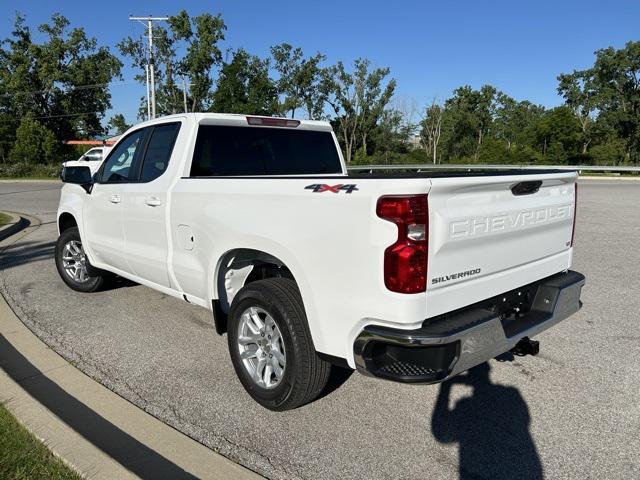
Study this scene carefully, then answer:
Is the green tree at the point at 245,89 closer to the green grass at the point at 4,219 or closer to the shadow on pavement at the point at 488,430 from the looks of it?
the green grass at the point at 4,219

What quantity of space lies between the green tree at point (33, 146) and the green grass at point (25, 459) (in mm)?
50369

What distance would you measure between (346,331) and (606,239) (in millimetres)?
8247

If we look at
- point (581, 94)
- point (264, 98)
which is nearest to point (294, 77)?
point (264, 98)

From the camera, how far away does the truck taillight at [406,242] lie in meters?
2.42

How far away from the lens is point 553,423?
121 inches

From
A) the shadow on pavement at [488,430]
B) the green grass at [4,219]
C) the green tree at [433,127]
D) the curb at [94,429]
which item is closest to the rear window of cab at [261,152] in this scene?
the curb at [94,429]

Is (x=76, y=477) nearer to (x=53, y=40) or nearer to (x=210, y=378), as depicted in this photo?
(x=210, y=378)

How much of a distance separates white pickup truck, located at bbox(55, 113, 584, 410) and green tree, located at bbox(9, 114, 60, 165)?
162ft

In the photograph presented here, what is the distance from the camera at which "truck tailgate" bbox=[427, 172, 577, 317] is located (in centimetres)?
253

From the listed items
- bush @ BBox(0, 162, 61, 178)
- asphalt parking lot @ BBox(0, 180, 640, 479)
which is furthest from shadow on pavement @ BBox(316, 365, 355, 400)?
bush @ BBox(0, 162, 61, 178)

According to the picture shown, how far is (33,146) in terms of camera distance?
156 feet

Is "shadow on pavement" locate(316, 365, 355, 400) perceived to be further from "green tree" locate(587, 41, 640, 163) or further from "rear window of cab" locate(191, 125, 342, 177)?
"green tree" locate(587, 41, 640, 163)

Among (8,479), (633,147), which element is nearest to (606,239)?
(8,479)

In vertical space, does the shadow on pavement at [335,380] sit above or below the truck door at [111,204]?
below
